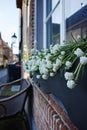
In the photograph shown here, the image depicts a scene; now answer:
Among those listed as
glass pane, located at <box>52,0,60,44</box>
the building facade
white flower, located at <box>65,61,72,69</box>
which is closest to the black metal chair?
the building facade

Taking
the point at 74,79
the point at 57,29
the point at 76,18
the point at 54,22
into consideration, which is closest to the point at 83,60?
the point at 74,79

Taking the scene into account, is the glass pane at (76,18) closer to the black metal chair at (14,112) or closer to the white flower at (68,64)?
the white flower at (68,64)

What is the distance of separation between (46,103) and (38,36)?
1.75m

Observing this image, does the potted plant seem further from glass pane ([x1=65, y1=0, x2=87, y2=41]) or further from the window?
glass pane ([x1=65, y1=0, x2=87, y2=41])

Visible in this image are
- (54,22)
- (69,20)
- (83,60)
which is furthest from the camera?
(54,22)

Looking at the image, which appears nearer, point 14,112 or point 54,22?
point 54,22

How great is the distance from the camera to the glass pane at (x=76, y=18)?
184 centimetres

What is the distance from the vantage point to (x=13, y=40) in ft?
40.3

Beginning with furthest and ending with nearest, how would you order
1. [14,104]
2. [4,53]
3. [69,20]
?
1. [4,53]
2. [14,104]
3. [69,20]

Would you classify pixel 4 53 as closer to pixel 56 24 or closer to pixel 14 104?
pixel 14 104

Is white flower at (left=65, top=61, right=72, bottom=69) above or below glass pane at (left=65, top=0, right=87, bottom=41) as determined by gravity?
below

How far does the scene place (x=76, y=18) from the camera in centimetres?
206

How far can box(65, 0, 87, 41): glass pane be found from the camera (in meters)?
1.84

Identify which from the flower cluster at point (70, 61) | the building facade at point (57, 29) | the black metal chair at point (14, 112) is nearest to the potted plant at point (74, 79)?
the flower cluster at point (70, 61)
